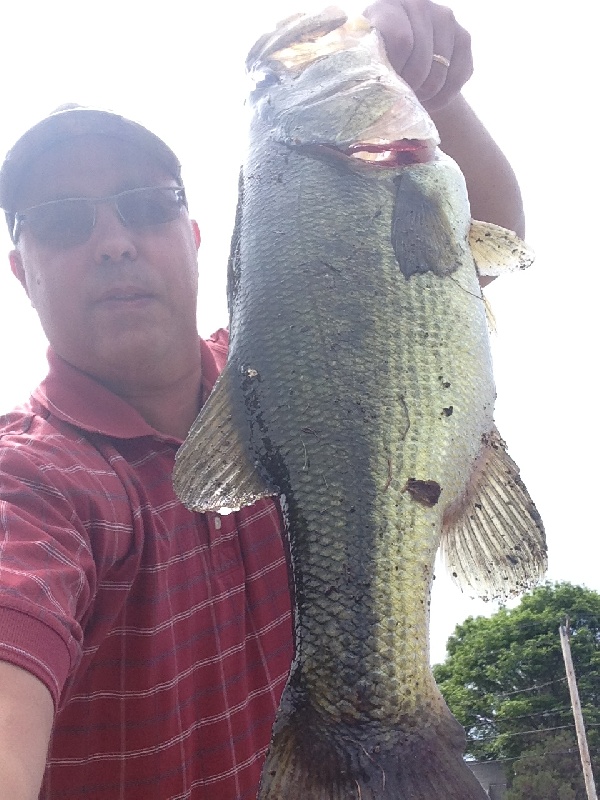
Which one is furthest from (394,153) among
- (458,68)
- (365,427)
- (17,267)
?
(17,267)

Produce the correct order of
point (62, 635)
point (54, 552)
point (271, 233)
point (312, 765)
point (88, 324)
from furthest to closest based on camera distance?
point (88, 324) → point (271, 233) → point (54, 552) → point (62, 635) → point (312, 765)

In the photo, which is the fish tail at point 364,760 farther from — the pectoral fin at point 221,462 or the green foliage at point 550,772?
the green foliage at point 550,772

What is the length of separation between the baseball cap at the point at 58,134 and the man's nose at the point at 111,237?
325 mm

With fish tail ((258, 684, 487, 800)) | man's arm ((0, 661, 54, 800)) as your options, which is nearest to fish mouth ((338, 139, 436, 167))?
fish tail ((258, 684, 487, 800))

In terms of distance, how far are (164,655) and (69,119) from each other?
189cm

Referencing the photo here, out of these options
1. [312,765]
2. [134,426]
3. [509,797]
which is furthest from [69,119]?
[509,797]

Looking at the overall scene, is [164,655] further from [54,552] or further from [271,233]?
[271,233]

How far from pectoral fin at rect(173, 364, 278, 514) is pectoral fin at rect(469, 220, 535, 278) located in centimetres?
69

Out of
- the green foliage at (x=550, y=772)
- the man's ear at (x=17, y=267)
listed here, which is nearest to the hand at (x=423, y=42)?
the man's ear at (x=17, y=267)

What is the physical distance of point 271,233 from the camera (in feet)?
5.95

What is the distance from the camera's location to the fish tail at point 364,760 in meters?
1.18

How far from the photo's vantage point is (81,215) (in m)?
2.43

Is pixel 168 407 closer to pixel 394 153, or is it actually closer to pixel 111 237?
pixel 111 237

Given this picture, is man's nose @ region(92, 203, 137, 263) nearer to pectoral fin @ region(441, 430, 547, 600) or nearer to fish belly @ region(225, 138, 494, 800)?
fish belly @ region(225, 138, 494, 800)
